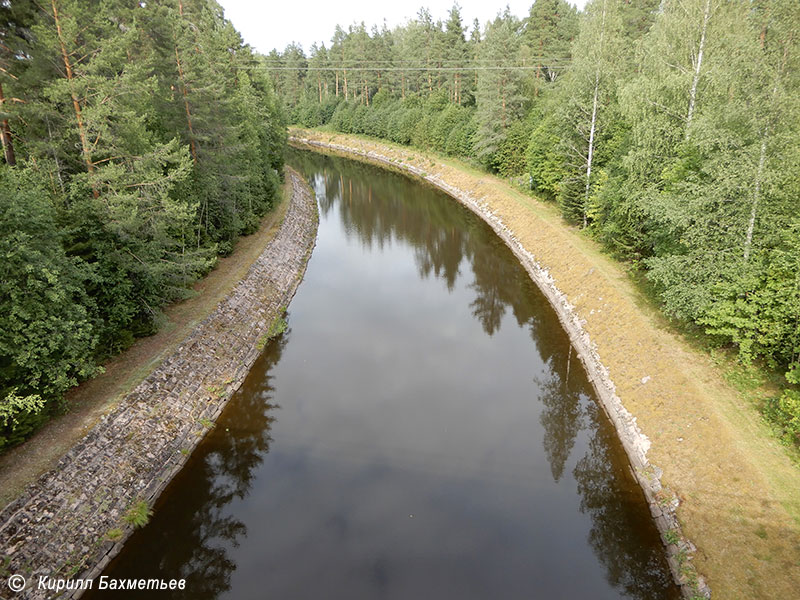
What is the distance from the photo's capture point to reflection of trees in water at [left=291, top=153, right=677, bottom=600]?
14.2m

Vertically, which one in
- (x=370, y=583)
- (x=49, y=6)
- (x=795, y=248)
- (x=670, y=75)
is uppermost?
(x=49, y=6)

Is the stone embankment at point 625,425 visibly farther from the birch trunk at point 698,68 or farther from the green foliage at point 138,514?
the green foliage at point 138,514

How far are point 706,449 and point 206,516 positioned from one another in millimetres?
16624

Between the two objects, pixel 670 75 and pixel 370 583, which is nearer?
pixel 370 583

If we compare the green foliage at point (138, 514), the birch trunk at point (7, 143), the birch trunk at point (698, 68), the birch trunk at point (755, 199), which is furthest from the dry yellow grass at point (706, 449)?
the birch trunk at point (7, 143)

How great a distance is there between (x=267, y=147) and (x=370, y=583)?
41.7 meters

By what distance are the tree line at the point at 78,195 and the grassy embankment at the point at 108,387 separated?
1.80 ft

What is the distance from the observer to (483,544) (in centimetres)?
1442

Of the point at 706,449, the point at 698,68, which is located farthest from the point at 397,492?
the point at 698,68

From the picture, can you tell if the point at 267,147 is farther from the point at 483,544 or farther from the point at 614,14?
the point at 483,544

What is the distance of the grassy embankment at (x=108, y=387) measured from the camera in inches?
552

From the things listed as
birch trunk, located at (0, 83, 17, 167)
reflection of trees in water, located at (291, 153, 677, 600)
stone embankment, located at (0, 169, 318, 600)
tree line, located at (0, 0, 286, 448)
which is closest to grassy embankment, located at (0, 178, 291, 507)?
stone embankment, located at (0, 169, 318, 600)

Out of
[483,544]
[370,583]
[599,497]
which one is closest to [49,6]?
[370,583]

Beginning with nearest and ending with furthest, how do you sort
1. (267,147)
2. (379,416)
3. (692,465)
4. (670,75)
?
(692,465)
(379,416)
(670,75)
(267,147)
